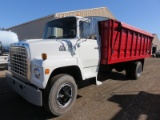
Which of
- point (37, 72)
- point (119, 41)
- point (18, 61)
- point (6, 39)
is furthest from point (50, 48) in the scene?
point (6, 39)

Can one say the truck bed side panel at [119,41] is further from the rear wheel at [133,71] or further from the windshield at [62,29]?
the windshield at [62,29]

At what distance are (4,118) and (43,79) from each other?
4.65 feet

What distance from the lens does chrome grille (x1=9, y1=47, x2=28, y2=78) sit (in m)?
4.13

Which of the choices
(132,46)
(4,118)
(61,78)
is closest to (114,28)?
(132,46)

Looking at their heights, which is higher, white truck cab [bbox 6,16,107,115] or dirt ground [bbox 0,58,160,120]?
white truck cab [bbox 6,16,107,115]

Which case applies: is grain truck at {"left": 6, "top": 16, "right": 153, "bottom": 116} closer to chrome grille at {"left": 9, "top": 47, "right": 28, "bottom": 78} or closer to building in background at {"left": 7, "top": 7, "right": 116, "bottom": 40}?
chrome grille at {"left": 9, "top": 47, "right": 28, "bottom": 78}

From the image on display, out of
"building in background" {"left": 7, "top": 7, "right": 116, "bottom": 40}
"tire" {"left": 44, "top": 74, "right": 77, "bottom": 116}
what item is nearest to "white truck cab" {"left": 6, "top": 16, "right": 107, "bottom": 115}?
"tire" {"left": 44, "top": 74, "right": 77, "bottom": 116}

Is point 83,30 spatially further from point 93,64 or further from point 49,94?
point 49,94

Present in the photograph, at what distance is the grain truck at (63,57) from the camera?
13.0 ft

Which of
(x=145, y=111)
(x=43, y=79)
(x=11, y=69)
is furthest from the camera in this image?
(x=11, y=69)

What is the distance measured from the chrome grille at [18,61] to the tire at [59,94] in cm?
74

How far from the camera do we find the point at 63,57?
4.41 m

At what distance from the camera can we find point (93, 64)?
18.0 feet

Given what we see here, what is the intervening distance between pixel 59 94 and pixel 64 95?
16 centimetres
